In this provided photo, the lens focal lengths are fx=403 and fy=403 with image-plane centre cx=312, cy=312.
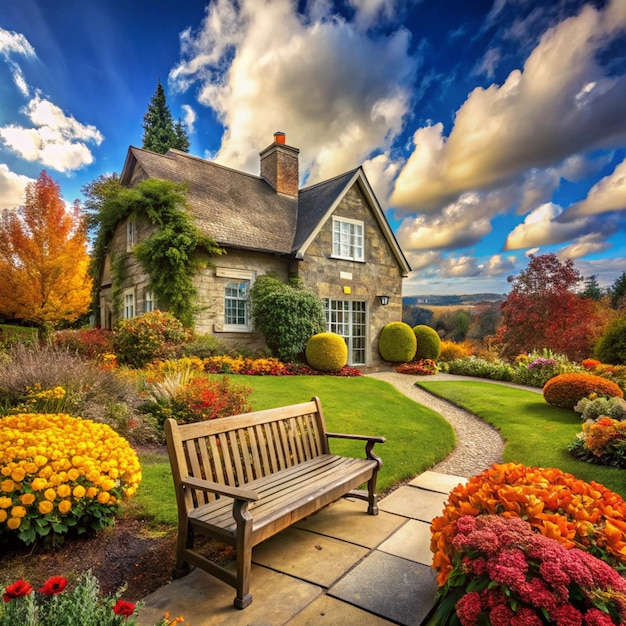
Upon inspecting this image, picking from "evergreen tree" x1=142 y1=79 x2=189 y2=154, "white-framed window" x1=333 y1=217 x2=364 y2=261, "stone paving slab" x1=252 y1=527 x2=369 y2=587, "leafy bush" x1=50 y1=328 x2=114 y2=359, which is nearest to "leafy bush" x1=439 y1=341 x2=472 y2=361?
"white-framed window" x1=333 y1=217 x2=364 y2=261

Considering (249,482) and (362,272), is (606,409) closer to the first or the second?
(249,482)

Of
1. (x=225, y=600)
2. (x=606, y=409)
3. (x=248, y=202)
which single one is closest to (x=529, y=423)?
(x=606, y=409)

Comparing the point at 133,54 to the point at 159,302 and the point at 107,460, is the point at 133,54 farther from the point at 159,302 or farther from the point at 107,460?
the point at 107,460

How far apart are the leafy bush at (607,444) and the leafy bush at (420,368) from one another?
32.1ft

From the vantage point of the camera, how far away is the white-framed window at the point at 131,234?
15.0 metres

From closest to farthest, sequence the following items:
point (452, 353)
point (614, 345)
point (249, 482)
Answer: point (249, 482) → point (614, 345) → point (452, 353)

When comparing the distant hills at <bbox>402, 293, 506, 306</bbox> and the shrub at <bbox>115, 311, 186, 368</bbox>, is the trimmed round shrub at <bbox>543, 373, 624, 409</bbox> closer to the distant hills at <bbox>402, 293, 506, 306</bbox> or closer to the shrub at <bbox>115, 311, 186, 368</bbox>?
the shrub at <bbox>115, 311, 186, 368</bbox>

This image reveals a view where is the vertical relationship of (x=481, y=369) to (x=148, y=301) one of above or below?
below

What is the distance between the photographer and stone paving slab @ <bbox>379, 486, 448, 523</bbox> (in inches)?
152

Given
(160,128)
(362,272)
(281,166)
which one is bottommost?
(362,272)

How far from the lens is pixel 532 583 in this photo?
1.72 meters

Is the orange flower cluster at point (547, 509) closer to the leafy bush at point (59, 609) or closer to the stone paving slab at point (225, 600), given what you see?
the stone paving slab at point (225, 600)

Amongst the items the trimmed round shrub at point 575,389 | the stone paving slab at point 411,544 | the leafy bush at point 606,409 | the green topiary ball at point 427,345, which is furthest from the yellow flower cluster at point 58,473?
the green topiary ball at point 427,345

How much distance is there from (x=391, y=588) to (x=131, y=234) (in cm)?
1543
